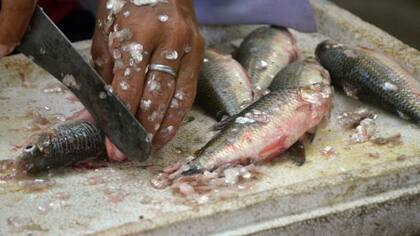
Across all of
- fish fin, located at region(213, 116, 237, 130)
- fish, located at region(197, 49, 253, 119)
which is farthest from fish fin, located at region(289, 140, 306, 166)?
fish, located at region(197, 49, 253, 119)

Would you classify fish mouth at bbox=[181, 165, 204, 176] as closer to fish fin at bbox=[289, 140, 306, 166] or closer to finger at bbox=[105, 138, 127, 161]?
finger at bbox=[105, 138, 127, 161]

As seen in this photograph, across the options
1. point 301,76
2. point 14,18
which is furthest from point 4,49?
point 301,76

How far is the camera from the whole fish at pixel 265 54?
2.86 m

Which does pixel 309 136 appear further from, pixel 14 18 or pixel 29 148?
pixel 14 18

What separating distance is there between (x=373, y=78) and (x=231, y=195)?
926 millimetres

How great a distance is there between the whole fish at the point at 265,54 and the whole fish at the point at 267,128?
36 cm

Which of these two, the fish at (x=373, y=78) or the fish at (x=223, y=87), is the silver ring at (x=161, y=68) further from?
the fish at (x=373, y=78)

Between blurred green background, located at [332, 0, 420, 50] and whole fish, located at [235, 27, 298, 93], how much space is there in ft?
7.51

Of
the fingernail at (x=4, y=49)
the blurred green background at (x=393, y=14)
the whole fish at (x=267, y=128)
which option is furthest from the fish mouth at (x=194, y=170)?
the blurred green background at (x=393, y=14)

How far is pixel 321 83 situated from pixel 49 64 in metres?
1.00

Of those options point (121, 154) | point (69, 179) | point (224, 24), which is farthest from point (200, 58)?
point (224, 24)

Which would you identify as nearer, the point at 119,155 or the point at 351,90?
the point at 119,155

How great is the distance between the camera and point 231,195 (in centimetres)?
208

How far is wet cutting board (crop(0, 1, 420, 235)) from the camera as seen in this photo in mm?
1996
